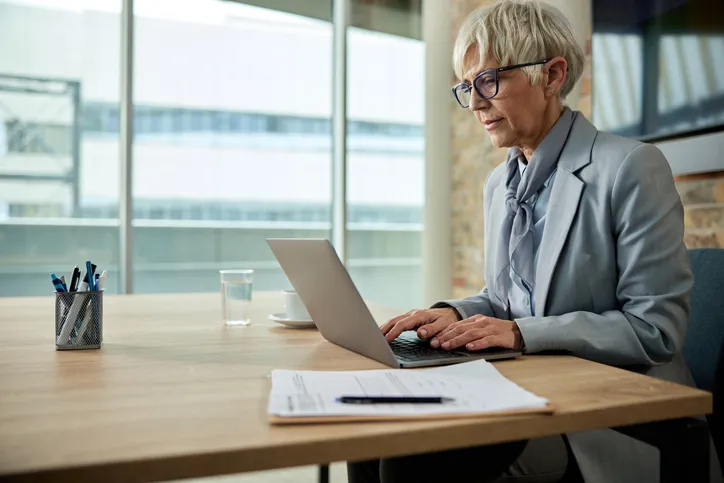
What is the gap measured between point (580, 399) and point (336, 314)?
0.46m

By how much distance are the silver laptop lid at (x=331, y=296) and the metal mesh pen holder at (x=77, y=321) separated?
336mm

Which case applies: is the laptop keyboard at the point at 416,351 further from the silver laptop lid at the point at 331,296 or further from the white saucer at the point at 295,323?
the white saucer at the point at 295,323

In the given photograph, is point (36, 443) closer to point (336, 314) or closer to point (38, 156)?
point (336, 314)

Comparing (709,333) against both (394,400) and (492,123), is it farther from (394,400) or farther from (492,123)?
(394,400)

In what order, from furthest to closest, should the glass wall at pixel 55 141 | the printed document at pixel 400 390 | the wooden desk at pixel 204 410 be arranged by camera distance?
the glass wall at pixel 55 141
the printed document at pixel 400 390
the wooden desk at pixel 204 410

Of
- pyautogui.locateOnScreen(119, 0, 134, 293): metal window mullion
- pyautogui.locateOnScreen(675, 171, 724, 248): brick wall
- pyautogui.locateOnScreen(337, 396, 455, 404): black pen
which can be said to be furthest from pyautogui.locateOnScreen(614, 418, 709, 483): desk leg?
pyautogui.locateOnScreen(119, 0, 134, 293): metal window mullion

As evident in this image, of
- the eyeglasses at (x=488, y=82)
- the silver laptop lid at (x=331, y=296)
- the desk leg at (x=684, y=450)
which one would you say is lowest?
the desk leg at (x=684, y=450)

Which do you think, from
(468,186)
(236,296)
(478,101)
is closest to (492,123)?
(478,101)

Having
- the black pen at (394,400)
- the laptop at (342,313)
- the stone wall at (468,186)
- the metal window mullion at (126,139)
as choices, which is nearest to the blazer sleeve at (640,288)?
the laptop at (342,313)

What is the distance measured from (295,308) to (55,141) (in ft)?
9.22

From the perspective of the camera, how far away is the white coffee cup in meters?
1.47

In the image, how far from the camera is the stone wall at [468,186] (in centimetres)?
373

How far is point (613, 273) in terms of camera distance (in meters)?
1.28

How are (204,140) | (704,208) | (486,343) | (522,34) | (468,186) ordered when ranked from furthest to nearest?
(204,140), (468,186), (704,208), (522,34), (486,343)
